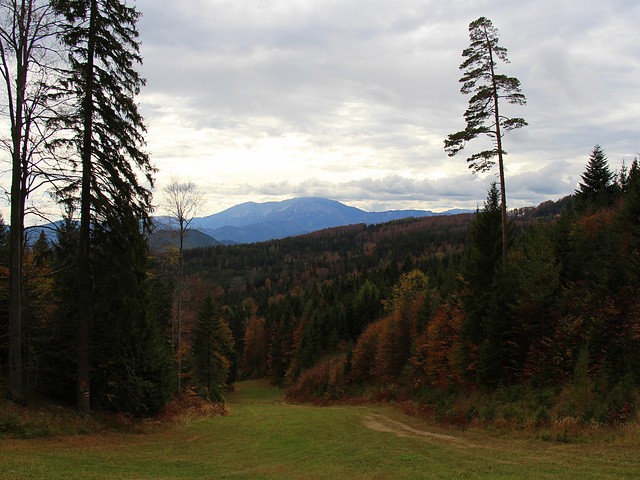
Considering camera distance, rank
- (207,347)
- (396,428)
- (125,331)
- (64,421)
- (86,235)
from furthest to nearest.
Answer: (207,347), (396,428), (125,331), (86,235), (64,421)

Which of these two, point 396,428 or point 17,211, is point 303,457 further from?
point 17,211

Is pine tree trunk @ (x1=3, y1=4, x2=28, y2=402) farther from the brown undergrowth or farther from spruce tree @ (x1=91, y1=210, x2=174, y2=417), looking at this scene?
spruce tree @ (x1=91, y1=210, x2=174, y2=417)

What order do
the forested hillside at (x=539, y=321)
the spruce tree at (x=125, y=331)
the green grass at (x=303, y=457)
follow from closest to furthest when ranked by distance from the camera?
the green grass at (x=303, y=457)
the spruce tree at (x=125, y=331)
the forested hillside at (x=539, y=321)

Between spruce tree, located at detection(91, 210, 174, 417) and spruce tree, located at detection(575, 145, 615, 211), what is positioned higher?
spruce tree, located at detection(575, 145, 615, 211)

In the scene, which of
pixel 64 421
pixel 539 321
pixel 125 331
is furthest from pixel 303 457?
pixel 539 321

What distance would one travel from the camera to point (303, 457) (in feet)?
38.8

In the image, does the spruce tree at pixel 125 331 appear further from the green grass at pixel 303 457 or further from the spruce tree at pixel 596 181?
the spruce tree at pixel 596 181

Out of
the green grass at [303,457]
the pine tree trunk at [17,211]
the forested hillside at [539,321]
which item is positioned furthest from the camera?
the forested hillside at [539,321]

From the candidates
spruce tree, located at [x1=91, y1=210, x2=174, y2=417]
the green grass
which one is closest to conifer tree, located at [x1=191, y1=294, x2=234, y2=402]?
spruce tree, located at [x1=91, y1=210, x2=174, y2=417]

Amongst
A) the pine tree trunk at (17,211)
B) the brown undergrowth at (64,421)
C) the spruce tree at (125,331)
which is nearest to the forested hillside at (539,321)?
the spruce tree at (125,331)

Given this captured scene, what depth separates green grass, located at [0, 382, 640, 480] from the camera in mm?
8727

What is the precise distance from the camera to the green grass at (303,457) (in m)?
8.73

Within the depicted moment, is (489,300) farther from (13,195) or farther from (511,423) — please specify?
(13,195)

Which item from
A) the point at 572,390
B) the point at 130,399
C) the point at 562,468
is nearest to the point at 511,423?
the point at 572,390
